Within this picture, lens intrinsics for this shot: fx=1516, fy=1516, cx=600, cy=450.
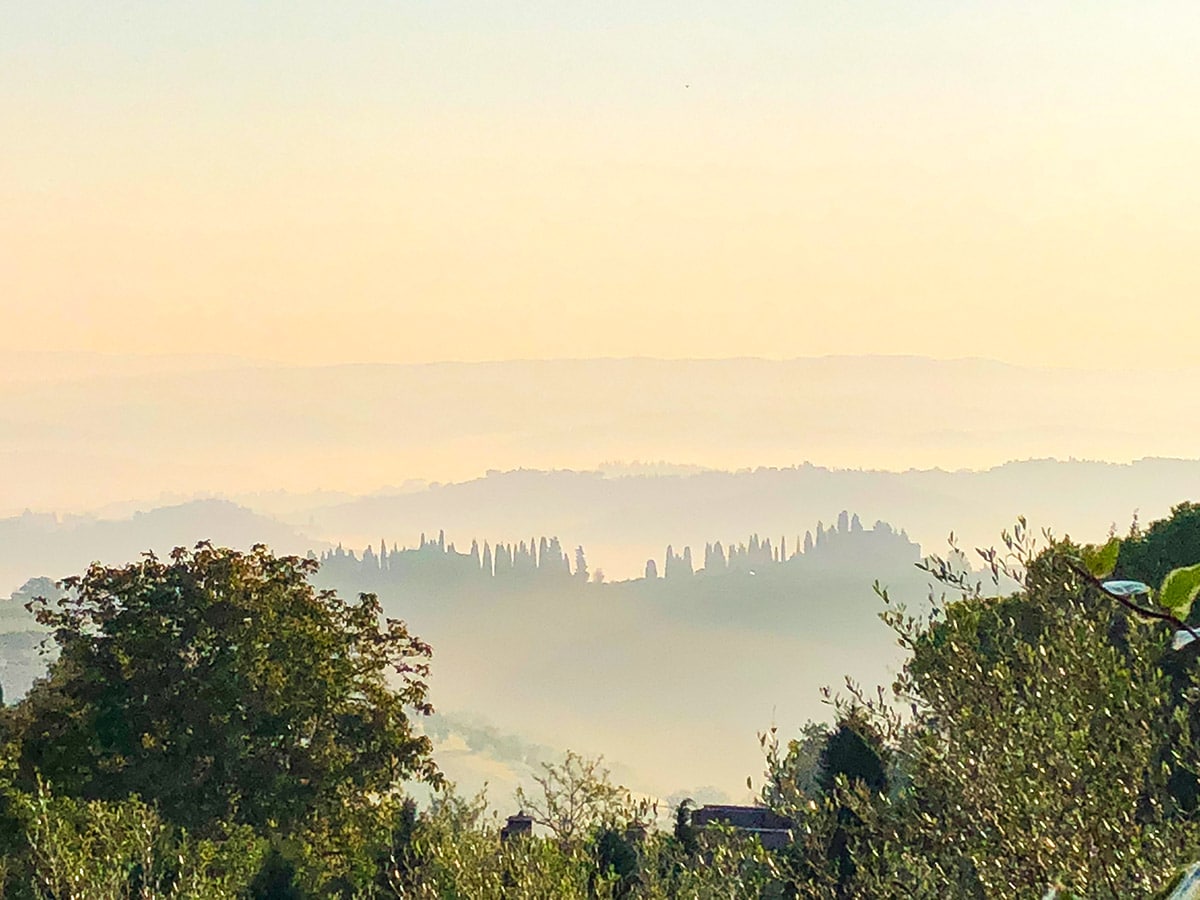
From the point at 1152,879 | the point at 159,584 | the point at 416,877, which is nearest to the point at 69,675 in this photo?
the point at 159,584

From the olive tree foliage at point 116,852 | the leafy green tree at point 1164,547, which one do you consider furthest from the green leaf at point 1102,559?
the leafy green tree at point 1164,547

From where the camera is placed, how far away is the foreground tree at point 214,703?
102 ft

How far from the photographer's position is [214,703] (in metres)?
31.7

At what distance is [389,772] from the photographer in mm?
33531

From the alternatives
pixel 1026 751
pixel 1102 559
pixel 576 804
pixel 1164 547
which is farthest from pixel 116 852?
pixel 1102 559

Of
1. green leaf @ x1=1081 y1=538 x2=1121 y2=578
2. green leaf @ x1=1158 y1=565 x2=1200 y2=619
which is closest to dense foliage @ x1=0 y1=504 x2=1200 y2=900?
green leaf @ x1=1081 y1=538 x2=1121 y2=578

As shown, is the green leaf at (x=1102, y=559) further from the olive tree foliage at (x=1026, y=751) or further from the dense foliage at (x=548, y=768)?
the dense foliage at (x=548, y=768)

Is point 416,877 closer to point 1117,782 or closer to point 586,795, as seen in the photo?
point 586,795

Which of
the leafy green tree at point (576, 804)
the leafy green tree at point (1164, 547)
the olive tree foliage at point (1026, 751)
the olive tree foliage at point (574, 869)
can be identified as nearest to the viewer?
the olive tree foliage at point (1026, 751)

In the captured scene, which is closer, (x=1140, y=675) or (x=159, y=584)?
(x=1140, y=675)

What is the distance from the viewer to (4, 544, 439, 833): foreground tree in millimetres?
31156

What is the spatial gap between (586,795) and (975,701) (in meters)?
24.9

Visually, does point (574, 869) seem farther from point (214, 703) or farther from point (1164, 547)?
point (1164, 547)

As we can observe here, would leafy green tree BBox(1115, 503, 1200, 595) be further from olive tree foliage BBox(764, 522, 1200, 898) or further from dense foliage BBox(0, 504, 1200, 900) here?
olive tree foliage BBox(764, 522, 1200, 898)
